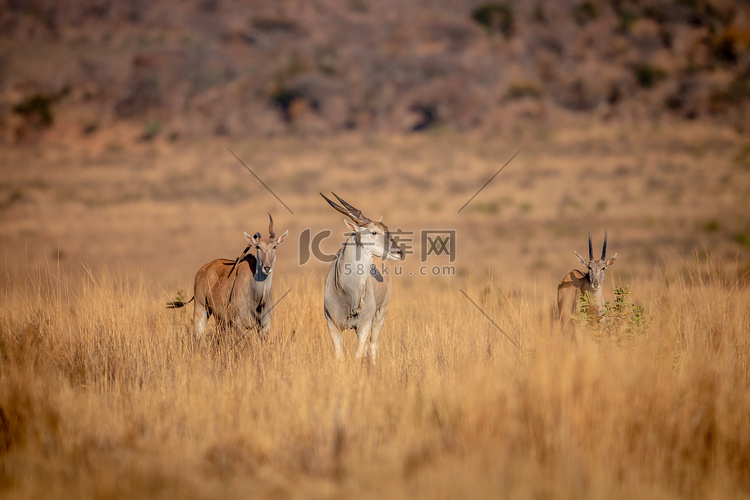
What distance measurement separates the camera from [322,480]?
5.56 metres

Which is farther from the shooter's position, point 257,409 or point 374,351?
point 374,351

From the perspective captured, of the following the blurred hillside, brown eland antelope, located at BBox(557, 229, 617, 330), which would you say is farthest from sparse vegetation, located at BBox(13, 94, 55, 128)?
brown eland antelope, located at BBox(557, 229, 617, 330)

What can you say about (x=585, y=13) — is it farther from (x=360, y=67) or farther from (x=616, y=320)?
(x=616, y=320)

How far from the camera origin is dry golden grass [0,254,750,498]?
216 inches

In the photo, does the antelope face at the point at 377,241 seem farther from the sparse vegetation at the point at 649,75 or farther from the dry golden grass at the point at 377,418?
the sparse vegetation at the point at 649,75

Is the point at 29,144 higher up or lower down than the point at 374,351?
higher up

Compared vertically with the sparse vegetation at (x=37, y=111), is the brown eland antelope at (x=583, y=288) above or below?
below

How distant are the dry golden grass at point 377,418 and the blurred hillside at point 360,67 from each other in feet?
119

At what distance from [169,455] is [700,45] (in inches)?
2115

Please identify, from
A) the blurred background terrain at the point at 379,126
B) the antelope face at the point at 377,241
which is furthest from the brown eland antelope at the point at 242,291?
the blurred background terrain at the point at 379,126

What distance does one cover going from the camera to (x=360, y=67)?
5053 centimetres

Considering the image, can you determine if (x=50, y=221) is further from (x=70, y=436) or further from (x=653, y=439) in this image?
(x=653, y=439)

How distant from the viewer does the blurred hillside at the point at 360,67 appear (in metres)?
44.8

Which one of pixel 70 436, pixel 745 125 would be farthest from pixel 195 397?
pixel 745 125
